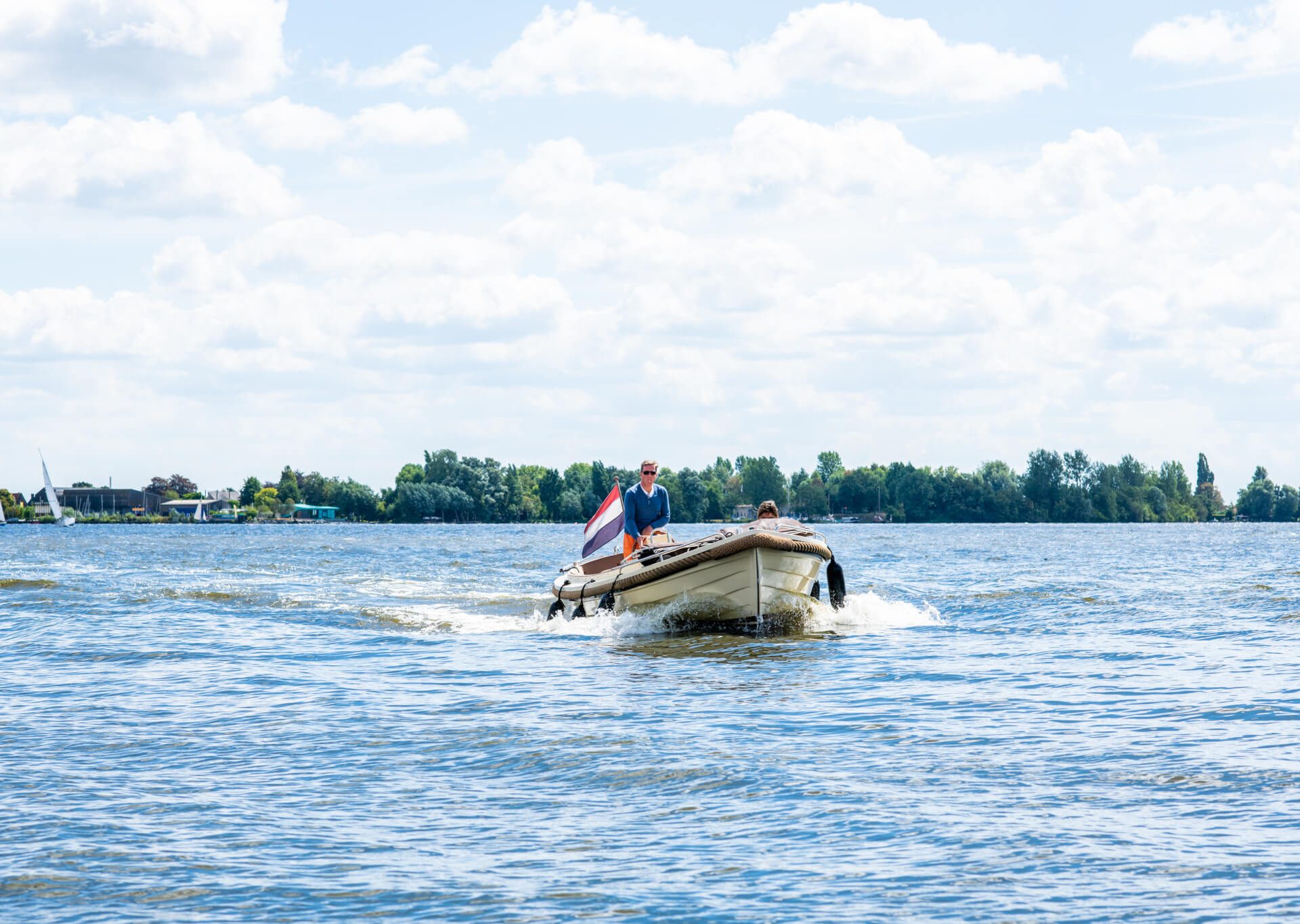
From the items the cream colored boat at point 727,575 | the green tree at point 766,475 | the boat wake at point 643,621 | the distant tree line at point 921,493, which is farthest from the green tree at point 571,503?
the cream colored boat at point 727,575

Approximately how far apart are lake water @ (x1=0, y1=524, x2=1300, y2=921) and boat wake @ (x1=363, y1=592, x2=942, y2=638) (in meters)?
0.18

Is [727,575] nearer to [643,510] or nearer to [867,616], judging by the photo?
[643,510]

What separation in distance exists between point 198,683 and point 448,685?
9.80ft

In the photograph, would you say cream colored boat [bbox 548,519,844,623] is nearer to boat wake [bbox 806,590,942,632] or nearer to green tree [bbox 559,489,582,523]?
boat wake [bbox 806,590,942,632]

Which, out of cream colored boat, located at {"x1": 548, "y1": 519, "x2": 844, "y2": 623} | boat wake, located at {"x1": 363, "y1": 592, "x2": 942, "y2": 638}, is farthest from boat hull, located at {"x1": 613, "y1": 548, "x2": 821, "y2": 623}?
boat wake, located at {"x1": 363, "y1": 592, "x2": 942, "y2": 638}

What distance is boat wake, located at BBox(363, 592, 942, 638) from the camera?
2052cm

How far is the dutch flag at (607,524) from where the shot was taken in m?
22.9

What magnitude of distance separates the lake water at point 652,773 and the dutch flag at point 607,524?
6.82ft

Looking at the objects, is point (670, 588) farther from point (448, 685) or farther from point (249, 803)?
point (249, 803)

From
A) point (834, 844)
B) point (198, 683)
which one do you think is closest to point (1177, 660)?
point (834, 844)

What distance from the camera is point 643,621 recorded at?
20.6 m

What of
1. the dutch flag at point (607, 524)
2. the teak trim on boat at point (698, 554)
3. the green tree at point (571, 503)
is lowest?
the teak trim on boat at point (698, 554)

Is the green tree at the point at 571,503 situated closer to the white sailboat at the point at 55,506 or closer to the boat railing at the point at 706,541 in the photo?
the white sailboat at the point at 55,506

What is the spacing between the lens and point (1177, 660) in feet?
56.5
